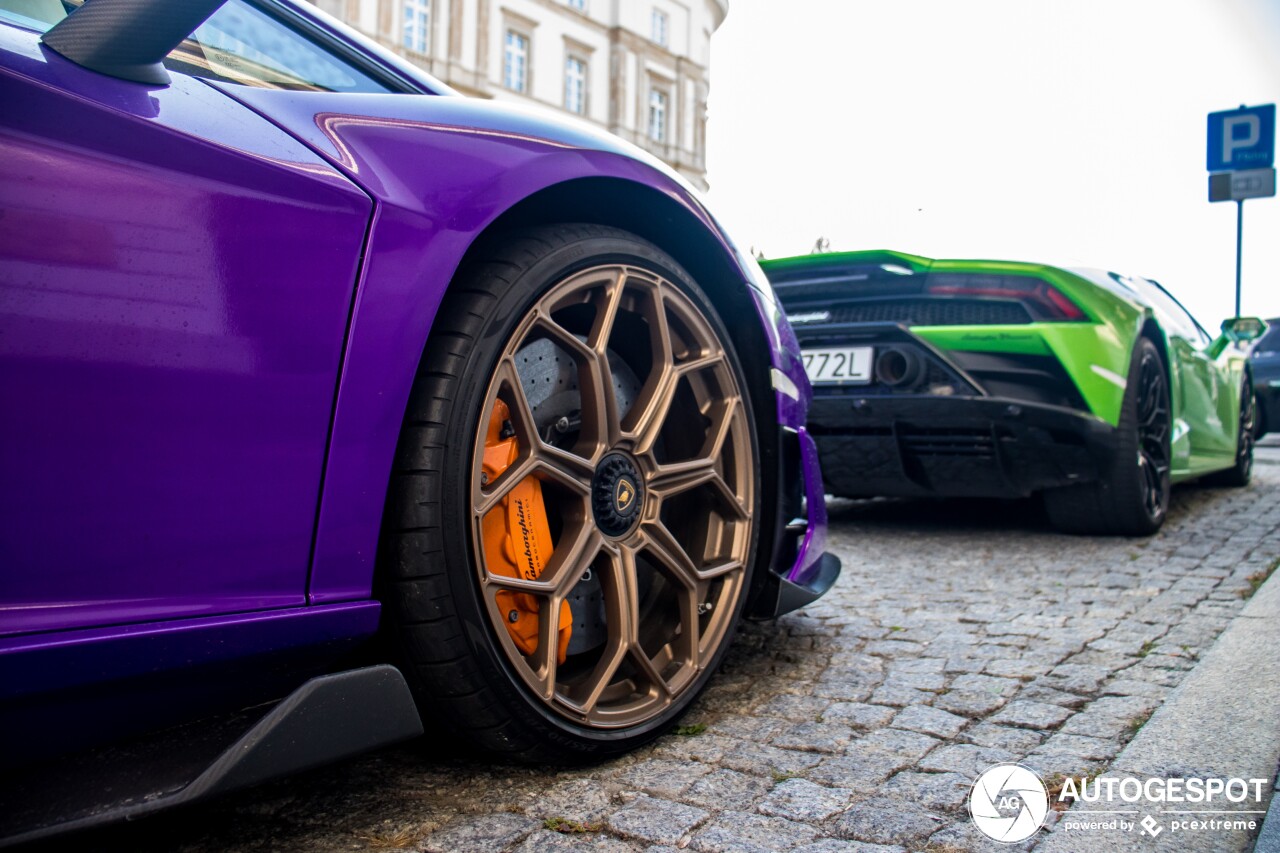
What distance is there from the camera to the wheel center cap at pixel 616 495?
1886mm

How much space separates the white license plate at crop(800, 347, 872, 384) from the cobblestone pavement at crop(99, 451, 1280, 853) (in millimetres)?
856

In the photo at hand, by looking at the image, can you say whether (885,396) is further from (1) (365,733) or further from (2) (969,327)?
(1) (365,733)

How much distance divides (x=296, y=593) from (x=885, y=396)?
3.12m

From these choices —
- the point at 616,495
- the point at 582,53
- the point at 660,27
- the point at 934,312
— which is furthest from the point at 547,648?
the point at 660,27

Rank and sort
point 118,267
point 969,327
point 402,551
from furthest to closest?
point 969,327, point 402,551, point 118,267

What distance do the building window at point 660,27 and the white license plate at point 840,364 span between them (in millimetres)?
44164

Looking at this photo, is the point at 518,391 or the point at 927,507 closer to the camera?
the point at 518,391

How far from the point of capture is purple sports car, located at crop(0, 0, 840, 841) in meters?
1.17

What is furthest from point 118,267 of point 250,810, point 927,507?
point 927,507

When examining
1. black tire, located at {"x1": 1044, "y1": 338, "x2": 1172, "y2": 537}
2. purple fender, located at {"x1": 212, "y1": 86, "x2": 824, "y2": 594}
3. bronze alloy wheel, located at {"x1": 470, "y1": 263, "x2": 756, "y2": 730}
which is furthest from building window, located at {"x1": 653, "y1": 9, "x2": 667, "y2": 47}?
purple fender, located at {"x1": 212, "y1": 86, "x2": 824, "y2": 594}

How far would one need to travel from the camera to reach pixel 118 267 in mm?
1191

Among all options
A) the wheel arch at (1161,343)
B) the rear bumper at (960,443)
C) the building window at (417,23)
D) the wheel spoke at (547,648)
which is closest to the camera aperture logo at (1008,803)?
the wheel spoke at (547,648)

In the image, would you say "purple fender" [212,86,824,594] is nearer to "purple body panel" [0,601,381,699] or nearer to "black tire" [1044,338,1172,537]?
"purple body panel" [0,601,381,699]

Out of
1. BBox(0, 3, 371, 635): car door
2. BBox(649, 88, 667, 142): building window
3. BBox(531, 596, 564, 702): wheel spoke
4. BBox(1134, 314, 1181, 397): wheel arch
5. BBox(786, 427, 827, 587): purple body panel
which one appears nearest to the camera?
BBox(0, 3, 371, 635): car door
